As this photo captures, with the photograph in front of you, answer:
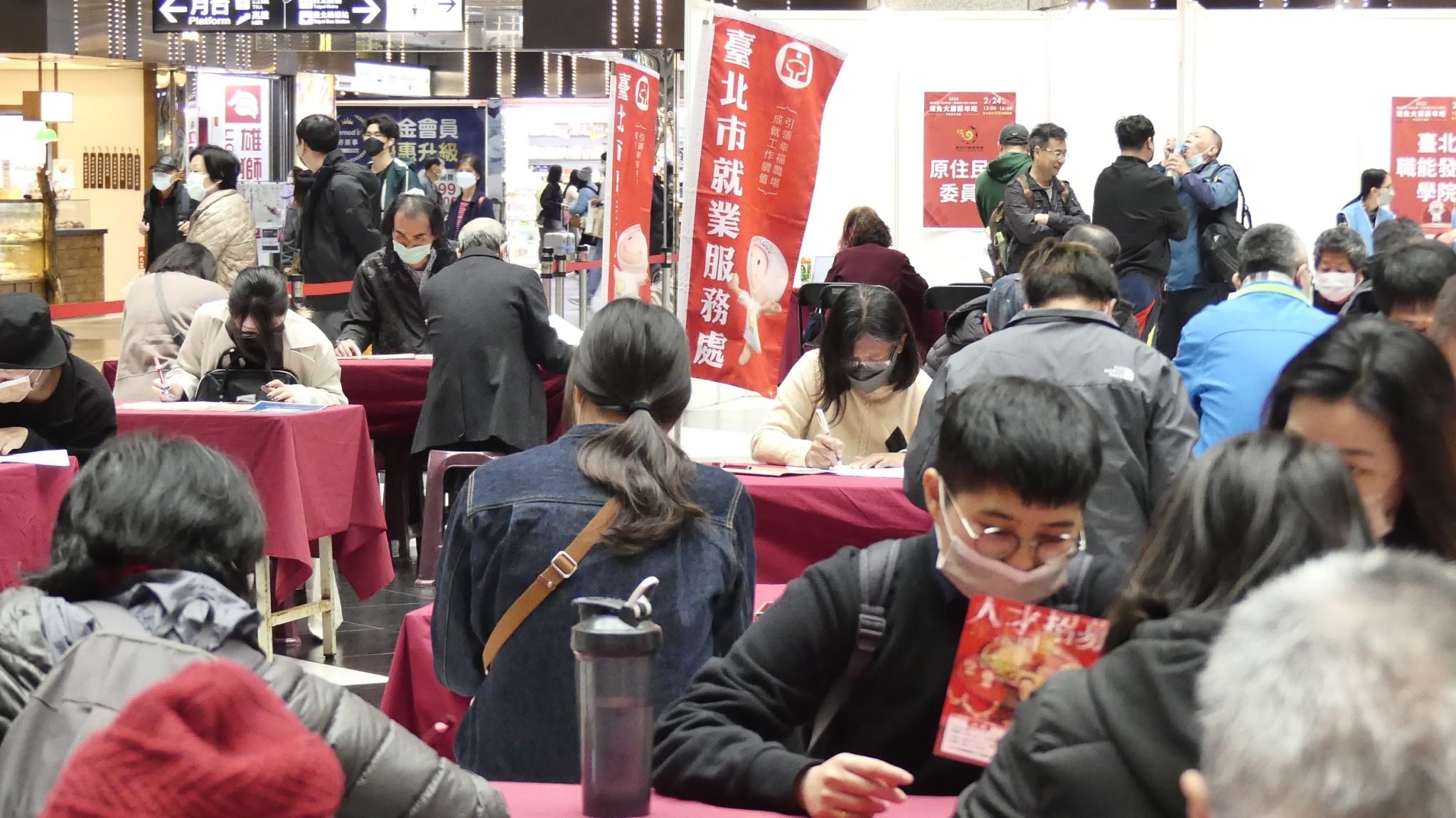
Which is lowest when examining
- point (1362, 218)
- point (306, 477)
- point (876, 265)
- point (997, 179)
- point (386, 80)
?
point (306, 477)

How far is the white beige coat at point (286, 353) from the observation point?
6258 millimetres

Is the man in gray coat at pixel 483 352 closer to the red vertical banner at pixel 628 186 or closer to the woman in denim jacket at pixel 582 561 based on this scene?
the red vertical banner at pixel 628 186

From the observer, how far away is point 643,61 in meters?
11.2

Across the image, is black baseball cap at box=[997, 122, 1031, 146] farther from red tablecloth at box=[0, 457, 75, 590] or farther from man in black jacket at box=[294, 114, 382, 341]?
red tablecloth at box=[0, 457, 75, 590]

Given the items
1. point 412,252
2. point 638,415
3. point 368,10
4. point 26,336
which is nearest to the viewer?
point 638,415

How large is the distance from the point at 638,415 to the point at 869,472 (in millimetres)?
2013

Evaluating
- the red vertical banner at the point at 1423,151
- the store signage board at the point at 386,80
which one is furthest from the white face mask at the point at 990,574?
the store signage board at the point at 386,80

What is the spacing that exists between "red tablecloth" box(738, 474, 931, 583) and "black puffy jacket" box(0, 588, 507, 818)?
2770 mm

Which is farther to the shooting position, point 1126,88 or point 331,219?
point 1126,88

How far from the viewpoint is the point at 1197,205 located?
953 centimetres

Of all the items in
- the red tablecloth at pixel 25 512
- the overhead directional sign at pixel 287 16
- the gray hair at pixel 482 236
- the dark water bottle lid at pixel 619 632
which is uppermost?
the overhead directional sign at pixel 287 16

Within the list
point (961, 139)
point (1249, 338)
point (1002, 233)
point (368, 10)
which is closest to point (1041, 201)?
point (1002, 233)

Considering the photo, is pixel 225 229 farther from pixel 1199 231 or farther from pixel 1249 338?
pixel 1249 338

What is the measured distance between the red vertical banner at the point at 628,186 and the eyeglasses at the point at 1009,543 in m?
5.15
